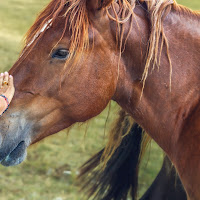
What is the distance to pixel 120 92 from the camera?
2162 millimetres

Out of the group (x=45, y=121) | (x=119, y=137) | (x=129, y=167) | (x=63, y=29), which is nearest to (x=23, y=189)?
(x=129, y=167)

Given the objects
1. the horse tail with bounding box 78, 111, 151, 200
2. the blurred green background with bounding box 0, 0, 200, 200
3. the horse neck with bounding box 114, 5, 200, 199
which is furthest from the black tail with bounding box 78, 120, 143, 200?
the horse neck with bounding box 114, 5, 200, 199

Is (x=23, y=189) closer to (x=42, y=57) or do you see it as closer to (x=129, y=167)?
(x=129, y=167)

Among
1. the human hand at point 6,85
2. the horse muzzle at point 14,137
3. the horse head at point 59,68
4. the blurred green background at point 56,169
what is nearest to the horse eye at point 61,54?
the horse head at point 59,68

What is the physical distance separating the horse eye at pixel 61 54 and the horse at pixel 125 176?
1.12 m

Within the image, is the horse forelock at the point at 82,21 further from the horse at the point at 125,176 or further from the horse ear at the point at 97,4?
the horse at the point at 125,176

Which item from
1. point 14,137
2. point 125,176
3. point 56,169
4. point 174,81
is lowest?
point 56,169

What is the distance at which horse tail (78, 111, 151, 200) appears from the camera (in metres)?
3.21

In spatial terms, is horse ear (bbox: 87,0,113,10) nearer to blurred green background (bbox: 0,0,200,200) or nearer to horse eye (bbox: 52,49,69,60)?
horse eye (bbox: 52,49,69,60)

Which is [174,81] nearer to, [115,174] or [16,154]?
[16,154]

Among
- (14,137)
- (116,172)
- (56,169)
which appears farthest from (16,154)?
(56,169)

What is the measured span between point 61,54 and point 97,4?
0.94ft

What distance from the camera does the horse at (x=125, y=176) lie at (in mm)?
3100

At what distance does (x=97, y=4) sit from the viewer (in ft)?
6.62
